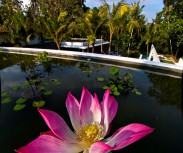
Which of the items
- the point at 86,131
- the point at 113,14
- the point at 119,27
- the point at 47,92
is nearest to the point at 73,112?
the point at 86,131

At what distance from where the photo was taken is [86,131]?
0.72m

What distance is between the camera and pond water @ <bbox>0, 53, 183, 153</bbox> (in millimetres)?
2115

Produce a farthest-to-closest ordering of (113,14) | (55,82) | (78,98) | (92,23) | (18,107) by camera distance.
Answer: (92,23) < (113,14) < (55,82) < (78,98) < (18,107)

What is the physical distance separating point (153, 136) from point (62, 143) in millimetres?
1858

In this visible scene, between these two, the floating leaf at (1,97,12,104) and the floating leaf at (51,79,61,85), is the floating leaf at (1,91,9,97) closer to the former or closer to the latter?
the floating leaf at (1,97,12,104)

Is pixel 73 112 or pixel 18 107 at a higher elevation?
pixel 73 112

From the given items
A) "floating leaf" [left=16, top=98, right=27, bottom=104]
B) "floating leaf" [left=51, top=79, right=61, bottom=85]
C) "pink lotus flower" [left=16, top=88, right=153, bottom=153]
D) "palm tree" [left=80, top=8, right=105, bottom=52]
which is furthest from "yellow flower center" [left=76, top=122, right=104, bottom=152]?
"palm tree" [left=80, top=8, right=105, bottom=52]

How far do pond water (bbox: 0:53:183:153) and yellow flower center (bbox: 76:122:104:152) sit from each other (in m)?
1.38

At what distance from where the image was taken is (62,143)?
63cm

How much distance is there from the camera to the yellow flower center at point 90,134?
2.32 feet

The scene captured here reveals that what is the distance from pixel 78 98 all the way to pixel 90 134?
2564mm

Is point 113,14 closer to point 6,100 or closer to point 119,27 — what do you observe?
point 119,27

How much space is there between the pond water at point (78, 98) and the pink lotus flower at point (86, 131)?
54.2 inches

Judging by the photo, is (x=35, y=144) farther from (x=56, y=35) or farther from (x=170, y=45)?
(x=170, y=45)
